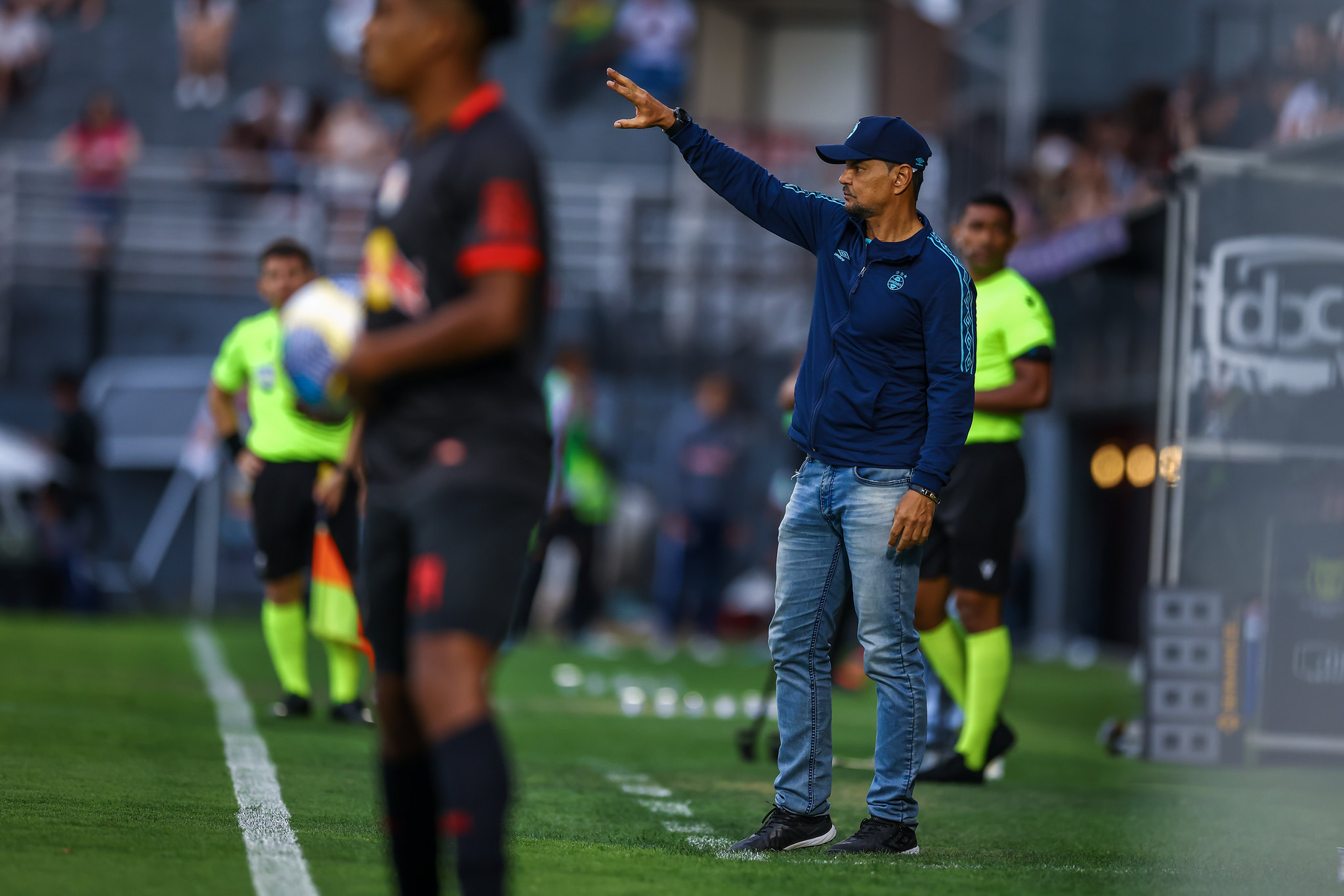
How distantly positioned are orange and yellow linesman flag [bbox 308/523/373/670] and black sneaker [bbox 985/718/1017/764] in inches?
115

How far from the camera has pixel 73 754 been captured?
22.2ft

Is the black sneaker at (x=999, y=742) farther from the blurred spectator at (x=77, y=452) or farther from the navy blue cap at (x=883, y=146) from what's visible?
the blurred spectator at (x=77, y=452)

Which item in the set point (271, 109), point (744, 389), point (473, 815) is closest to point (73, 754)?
point (473, 815)

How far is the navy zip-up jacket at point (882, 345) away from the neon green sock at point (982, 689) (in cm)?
215

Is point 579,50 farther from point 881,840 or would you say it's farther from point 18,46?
point 881,840

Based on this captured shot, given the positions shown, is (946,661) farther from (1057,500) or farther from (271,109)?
(271,109)

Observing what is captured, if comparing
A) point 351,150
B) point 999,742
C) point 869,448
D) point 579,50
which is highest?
point 579,50

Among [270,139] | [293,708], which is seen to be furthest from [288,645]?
[270,139]

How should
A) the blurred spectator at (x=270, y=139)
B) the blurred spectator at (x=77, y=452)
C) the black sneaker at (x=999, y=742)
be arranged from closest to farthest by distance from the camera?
1. the black sneaker at (x=999, y=742)
2. the blurred spectator at (x=77, y=452)
3. the blurred spectator at (x=270, y=139)

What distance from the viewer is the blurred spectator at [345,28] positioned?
25.8 meters

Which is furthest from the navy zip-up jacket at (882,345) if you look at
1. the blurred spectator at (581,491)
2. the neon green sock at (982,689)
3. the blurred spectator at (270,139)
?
the blurred spectator at (270,139)

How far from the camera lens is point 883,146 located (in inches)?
212

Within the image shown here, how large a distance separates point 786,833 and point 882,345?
1487 millimetres

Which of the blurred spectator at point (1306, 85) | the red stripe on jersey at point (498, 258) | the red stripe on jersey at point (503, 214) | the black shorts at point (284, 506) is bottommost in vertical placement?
the black shorts at point (284, 506)
